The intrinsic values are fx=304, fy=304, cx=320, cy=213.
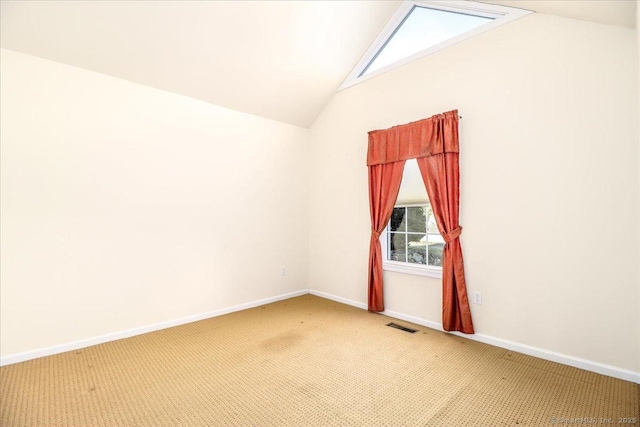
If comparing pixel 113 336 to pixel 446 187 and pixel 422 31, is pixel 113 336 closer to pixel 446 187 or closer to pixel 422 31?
pixel 446 187

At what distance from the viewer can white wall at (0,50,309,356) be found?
248 cm

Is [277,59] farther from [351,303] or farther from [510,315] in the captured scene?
[510,315]

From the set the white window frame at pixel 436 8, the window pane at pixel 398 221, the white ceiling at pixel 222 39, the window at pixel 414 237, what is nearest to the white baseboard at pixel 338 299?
the window at pixel 414 237

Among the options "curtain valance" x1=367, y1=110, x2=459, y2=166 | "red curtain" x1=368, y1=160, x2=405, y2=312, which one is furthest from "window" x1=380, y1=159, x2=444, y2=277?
"curtain valance" x1=367, y1=110, x2=459, y2=166

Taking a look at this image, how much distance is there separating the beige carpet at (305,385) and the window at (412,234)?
0.77 m

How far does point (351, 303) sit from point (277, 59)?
3.06 metres

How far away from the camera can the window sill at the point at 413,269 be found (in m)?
3.14

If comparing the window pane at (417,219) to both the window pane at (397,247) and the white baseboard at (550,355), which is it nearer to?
the window pane at (397,247)

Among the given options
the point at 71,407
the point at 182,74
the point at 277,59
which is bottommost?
the point at 71,407

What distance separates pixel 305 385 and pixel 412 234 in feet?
6.69

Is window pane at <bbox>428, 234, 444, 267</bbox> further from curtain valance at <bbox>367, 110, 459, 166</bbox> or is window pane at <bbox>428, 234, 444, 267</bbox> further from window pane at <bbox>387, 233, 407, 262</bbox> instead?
curtain valance at <bbox>367, 110, 459, 166</bbox>

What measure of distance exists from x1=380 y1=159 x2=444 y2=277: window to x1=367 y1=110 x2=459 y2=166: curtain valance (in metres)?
0.22

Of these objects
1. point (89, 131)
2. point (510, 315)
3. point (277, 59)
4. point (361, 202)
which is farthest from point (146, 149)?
point (510, 315)

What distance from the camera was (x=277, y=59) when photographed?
11.0 feet
